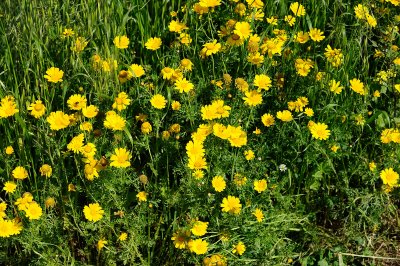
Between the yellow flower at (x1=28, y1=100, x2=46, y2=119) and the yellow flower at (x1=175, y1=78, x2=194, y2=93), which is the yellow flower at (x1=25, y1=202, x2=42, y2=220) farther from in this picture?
the yellow flower at (x1=175, y1=78, x2=194, y2=93)

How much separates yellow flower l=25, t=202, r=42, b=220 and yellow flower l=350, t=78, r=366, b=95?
1541mm

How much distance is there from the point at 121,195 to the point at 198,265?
445 mm

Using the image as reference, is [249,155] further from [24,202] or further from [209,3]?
[24,202]

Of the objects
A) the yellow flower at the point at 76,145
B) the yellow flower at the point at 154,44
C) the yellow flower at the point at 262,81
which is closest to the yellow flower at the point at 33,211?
the yellow flower at the point at 76,145

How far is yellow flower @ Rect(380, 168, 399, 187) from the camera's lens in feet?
9.07

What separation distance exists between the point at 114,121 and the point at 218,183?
50cm

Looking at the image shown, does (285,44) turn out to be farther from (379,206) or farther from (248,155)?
(379,206)

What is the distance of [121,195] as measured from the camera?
263 centimetres

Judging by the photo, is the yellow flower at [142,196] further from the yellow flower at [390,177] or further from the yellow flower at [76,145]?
the yellow flower at [390,177]

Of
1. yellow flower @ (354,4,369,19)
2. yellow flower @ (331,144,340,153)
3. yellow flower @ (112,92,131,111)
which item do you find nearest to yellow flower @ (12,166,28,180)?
yellow flower @ (112,92,131,111)

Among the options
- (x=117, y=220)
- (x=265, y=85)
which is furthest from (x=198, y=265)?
(x=265, y=85)

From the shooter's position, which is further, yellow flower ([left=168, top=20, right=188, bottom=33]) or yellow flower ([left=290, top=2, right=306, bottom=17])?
yellow flower ([left=290, top=2, right=306, bottom=17])

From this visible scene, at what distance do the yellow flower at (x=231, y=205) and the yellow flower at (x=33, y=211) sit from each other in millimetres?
747

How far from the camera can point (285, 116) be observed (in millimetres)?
2793
